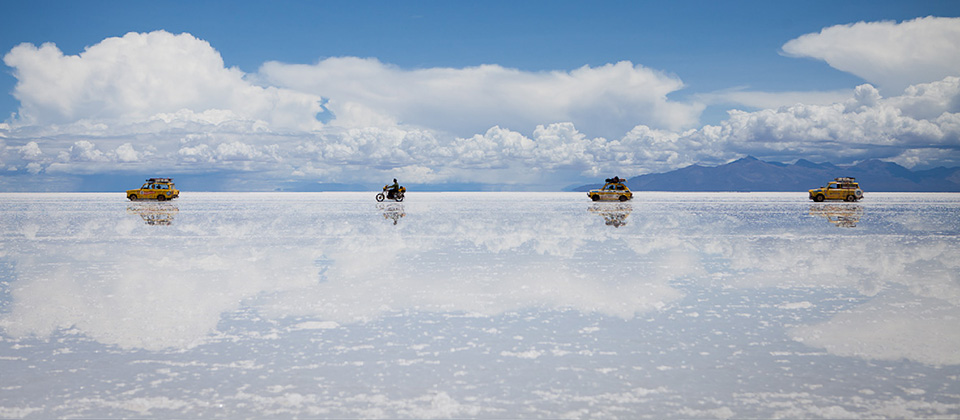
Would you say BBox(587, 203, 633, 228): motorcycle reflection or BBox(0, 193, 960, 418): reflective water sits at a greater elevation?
BBox(587, 203, 633, 228): motorcycle reflection

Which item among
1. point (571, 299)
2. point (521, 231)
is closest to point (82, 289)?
point (571, 299)

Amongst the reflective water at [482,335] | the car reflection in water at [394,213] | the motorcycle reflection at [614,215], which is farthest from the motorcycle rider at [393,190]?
the reflective water at [482,335]

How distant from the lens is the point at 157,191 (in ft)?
228

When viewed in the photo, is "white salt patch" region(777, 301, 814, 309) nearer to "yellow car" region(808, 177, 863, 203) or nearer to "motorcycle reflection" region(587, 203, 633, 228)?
"motorcycle reflection" region(587, 203, 633, 228)

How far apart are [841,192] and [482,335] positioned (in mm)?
69151

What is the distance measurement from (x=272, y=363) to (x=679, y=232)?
19.8 meters

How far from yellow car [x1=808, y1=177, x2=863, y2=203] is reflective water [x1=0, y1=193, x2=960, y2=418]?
54.9 meters

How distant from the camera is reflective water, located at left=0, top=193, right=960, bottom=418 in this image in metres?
5.54

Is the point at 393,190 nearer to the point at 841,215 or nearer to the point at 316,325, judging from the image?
the point at 841,215

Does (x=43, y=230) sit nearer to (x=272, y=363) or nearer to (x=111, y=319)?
(x=111, y=319)

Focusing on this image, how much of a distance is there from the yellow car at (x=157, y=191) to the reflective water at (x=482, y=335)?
56792 mm

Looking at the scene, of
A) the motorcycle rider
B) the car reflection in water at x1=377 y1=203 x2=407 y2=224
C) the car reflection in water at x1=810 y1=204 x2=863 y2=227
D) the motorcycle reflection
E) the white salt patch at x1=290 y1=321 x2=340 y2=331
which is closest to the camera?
the white salt patch at x1=290 y1=321 x2=340 y2=331

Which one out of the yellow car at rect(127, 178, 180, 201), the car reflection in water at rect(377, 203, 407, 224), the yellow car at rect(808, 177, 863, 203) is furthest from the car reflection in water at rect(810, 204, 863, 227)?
the yellow car at rect(127, 178, 180, 201)

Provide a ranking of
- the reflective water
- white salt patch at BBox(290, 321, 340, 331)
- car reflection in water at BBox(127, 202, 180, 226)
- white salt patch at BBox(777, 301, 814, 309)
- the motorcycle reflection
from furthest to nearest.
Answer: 1. car reflection in water at BBox(127, 202, 180, 226)
2. the motorcycle reflection
3. white salt patch at BBox(777, 301, 814, 309)
4. white salt patch at BBox(290, 321, 340, 331)
5. the reflective water
